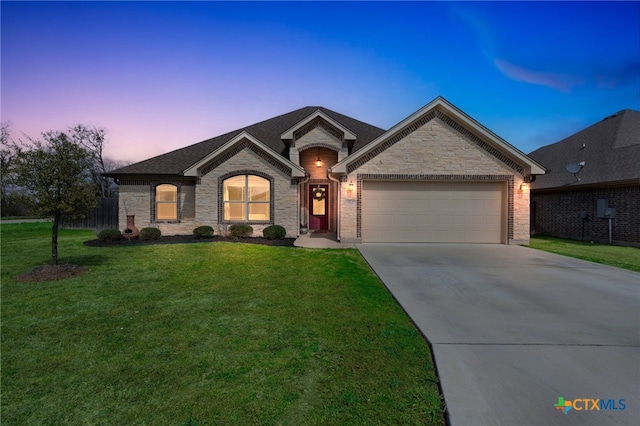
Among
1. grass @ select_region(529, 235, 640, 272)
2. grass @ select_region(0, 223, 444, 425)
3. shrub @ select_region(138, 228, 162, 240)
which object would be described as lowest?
grass @ select_region(0, 223, 444, 425)

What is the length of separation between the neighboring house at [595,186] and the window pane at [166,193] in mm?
17274

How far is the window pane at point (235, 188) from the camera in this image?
44.8 feet

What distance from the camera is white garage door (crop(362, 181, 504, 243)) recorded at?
1228 centimetres

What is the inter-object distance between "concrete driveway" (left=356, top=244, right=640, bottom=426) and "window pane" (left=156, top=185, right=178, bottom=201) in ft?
36.6

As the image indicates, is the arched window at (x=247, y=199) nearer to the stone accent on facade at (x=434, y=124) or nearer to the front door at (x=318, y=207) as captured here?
the front door at (x=318, y=207)

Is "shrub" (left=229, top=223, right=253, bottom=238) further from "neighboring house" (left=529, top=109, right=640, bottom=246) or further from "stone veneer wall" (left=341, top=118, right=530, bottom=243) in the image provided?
"neighboring house" (left=529, top=109, right=640, bottom=246)

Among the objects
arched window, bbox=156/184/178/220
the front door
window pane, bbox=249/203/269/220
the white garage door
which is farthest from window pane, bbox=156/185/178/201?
the white garage door

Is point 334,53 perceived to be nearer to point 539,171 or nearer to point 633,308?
point 539,171

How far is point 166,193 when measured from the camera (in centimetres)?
1433

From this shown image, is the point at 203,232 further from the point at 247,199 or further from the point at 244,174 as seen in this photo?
the point at 244,174

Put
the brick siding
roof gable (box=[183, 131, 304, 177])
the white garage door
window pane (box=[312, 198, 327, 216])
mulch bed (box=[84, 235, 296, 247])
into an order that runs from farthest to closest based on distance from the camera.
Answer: window pane (box=[312, 198, 327, 216]), roof gable (box=[183, 131, 304, 177]), the white garage door, the brick siding, mulch bed (box=[84, 235, 296, 247])

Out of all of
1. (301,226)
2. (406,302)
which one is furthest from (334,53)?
(406,302)

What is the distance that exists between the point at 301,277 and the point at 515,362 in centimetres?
447

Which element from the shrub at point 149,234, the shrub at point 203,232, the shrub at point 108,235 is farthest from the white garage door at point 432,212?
the shrub at point 108,235
